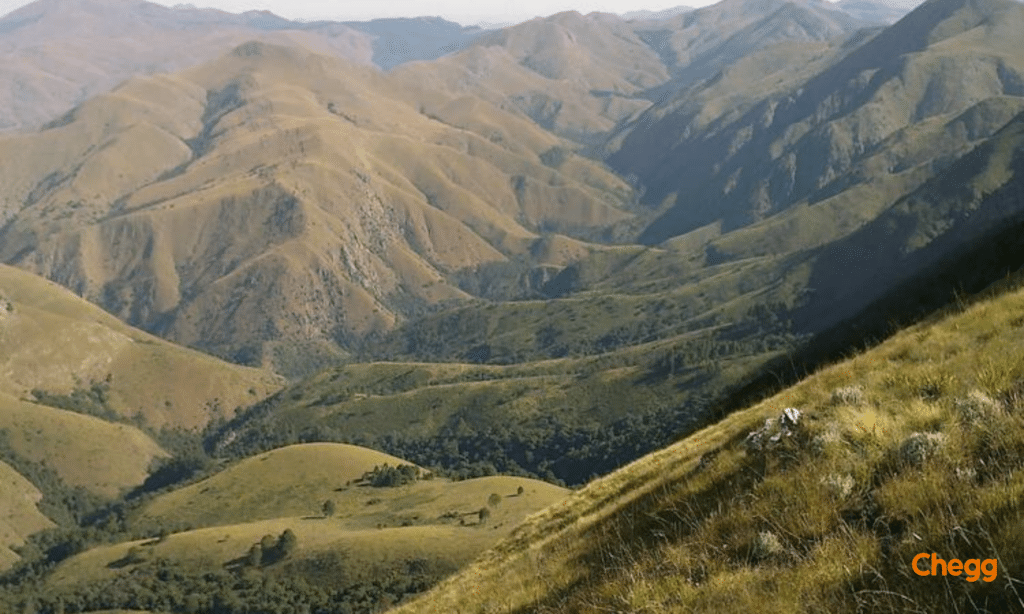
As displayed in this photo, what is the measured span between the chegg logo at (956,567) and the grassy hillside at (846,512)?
10 cm

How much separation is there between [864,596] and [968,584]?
1.31 metres

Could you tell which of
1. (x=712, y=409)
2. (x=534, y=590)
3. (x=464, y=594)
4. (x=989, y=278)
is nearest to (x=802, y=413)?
(x=534, y=590)

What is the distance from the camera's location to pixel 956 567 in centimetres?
1014

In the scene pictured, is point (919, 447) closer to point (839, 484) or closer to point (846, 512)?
point (839, 484)

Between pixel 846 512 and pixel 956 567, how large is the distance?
321cm

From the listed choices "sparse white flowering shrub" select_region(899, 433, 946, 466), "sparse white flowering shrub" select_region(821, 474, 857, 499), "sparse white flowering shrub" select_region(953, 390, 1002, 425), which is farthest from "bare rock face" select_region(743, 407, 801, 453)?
"sparse white flowering shrub" select_region(899, 433, 946, 466)

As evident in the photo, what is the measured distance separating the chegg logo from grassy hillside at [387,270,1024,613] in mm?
104

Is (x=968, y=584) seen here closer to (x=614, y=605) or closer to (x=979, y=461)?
(x=979, y=461)

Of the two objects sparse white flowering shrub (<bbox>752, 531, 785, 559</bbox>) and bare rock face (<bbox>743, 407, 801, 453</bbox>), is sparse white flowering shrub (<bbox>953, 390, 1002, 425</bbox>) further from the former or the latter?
sparse white flowering shrub (<bbox>752, 531, 785, 559</bbox>)

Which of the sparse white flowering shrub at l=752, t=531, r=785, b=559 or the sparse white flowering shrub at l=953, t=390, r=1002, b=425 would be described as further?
the sparse white flowering shrub at l=953, t=390, r=1002, b=425

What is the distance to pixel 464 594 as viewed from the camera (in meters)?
25.1

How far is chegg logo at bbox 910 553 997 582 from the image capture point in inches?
387

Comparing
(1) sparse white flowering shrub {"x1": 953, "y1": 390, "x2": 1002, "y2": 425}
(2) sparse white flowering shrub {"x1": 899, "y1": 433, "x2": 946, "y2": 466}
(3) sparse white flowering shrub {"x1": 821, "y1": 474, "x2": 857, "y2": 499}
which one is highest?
(1) sparse white flowering shrub {"x1": 953, "y1": 390, "x2": 1002, "y2": 425}

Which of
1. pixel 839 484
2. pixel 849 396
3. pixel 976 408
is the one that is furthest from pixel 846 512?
pixel 849 396
